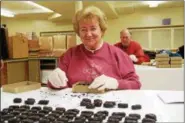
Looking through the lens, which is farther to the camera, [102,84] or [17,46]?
[17,46]

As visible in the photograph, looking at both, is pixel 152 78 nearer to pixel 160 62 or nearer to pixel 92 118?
pixel 160 62

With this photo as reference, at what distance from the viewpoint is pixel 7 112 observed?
742mm

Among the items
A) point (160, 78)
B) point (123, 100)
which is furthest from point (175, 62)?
point (123, 100)

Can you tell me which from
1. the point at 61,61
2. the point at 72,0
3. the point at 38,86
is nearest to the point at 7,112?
the point at 38,86

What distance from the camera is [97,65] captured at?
1.39 metres

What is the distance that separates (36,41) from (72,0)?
143 centimetres

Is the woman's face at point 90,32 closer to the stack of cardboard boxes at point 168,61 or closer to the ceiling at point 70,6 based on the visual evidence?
the stack of cardboard boxes at point 168,61

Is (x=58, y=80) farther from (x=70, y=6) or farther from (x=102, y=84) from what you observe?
(x=70, y=6)

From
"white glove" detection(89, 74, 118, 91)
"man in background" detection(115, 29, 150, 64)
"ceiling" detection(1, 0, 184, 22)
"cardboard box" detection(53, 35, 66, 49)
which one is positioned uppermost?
"ceiling" detection(1, 0, 184, 22)

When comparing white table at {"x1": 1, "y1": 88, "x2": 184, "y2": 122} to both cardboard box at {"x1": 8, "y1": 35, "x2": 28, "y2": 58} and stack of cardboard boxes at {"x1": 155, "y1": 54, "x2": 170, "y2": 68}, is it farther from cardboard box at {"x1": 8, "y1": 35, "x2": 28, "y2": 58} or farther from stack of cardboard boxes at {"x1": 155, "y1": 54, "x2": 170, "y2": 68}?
cardboard box at {"x1": 8, "y1": 35, "x2": 28, "y2": 58}

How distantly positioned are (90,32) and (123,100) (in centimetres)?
57

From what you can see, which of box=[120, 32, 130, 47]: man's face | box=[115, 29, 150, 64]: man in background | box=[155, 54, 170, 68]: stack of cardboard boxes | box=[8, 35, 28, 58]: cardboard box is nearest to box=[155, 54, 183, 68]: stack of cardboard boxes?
box=[155, 54, 170, 68]: stack of cardboard boxes

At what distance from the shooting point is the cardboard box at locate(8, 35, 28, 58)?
303 centimetres

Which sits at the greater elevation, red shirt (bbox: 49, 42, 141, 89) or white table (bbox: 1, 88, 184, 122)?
red shirt (bbox: 49, 42, 141, 89)
